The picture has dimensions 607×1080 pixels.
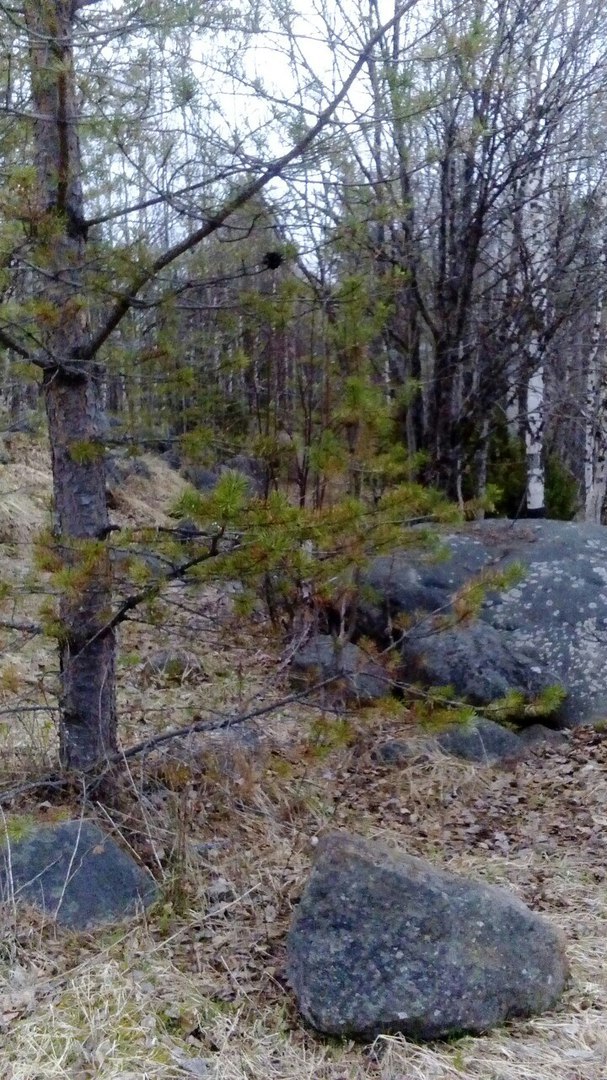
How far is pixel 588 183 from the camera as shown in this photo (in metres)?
9.59

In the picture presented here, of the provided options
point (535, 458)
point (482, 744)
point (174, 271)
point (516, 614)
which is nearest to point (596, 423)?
point (535, 458)

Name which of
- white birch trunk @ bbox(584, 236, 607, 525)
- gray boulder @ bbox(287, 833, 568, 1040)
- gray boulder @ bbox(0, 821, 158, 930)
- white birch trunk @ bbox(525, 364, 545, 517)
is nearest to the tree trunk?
gray boulder @ bbox(0, 821, 158, 930)

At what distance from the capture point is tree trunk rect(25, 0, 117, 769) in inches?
151

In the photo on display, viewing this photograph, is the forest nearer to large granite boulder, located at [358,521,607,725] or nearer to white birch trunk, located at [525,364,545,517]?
large granite boulder, located at [358,521,607,725]

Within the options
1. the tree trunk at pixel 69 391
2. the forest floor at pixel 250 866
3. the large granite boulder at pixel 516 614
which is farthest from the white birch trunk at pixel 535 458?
the tree trunk at pixel 69 391

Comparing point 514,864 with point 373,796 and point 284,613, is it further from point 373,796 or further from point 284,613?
point 284,613

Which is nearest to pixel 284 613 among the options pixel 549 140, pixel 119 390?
pixel 119 390

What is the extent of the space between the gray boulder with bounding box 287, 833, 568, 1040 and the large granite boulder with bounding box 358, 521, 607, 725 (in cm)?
269

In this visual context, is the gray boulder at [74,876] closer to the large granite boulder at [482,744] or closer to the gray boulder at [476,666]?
the large granite boulder at [482,744]

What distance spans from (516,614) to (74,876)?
4.21m

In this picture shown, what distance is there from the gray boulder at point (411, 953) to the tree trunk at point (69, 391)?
1.26m

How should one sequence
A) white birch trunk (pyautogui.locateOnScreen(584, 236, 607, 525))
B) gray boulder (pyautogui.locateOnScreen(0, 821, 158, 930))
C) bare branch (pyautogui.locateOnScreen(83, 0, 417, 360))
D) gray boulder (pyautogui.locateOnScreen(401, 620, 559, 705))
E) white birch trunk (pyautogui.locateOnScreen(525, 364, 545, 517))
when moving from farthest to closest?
1. white birch trunk (pyautogui.locateOnScreen(584, 236, 607, 525))
2. white birch trunk (pyautogui.locateOnScreen(525, 364, 545, 517))
3. gray boulder (pyautogui.locateOnScreen(401, 620, 559, 705))
4. gray boulder (pyautogui.locateOnScreen(0, 821, 158, 930))
5. bare branch (pyautogui.locateOnScreen(83, 0, 417, 360))

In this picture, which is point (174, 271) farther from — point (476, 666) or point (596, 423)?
point (596, 423)

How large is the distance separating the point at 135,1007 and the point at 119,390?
288 cm
